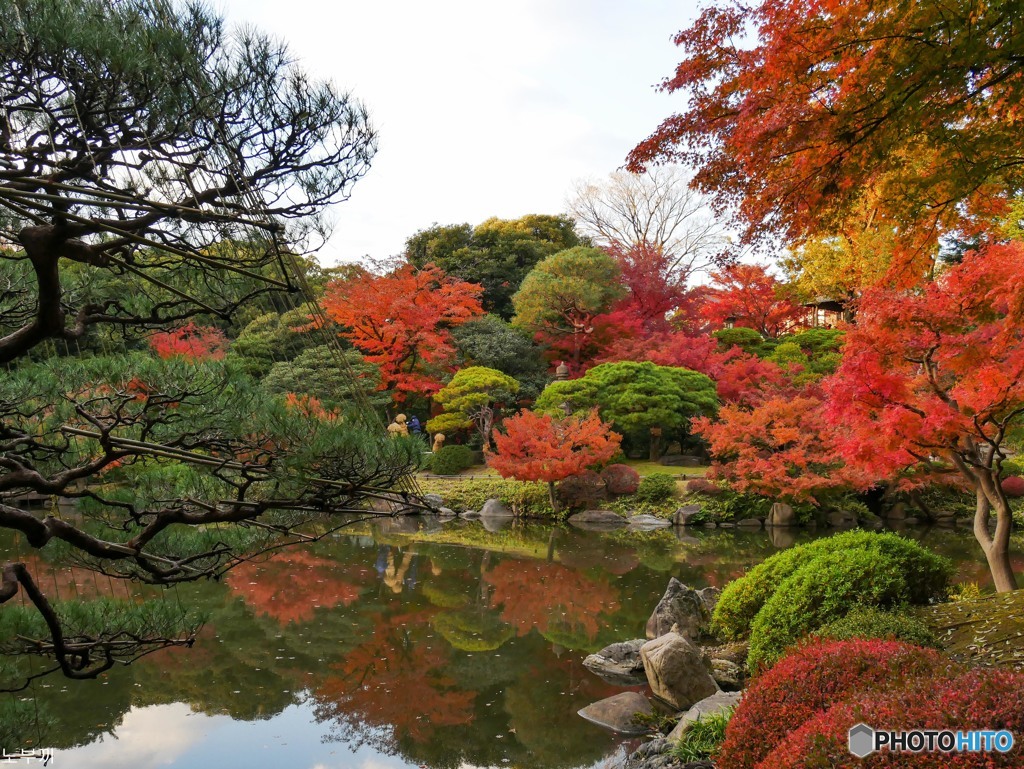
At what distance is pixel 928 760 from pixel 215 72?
8.82 feet

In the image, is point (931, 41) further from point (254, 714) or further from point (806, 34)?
point (254, 714)

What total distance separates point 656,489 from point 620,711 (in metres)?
9.00

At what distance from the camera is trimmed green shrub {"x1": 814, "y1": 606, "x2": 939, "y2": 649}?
376 cm

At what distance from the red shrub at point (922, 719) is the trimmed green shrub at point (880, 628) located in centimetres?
168

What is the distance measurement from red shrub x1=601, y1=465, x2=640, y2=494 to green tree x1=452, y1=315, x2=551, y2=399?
4.20 metres

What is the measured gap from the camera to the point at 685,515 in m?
12.9

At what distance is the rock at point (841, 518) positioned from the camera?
488 inches

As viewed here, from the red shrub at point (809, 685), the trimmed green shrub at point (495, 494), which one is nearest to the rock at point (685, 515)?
the trimmed green shrub at point (495, 494)

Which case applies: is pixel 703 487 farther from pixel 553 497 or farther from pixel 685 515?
pixel 553 497

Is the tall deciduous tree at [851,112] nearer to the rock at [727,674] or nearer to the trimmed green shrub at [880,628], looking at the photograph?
the trimmed green shrub at [880,628]

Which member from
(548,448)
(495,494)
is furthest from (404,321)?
(548,448)

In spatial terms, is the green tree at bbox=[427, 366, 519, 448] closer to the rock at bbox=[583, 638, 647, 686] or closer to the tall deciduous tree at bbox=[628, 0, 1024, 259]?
the rock at bbox=[583, 638, 647, 686]

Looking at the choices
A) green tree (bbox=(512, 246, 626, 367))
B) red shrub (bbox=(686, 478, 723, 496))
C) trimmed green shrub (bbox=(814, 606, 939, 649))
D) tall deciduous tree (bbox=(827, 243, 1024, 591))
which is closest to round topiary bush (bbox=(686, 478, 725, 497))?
red shrub (bbox=(686, 478, 723, 496))

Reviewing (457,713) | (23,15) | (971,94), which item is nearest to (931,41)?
(971,94)
